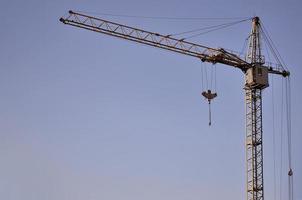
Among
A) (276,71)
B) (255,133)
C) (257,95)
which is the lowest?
(255,133)

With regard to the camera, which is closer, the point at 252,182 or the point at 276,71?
the point at 252,182

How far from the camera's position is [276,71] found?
88375 millimetres

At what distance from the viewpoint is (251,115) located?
271 ft

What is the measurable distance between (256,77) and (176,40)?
14.2 m

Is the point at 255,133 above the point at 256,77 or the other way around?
the other way around

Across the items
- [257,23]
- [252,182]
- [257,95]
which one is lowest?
[252,182]

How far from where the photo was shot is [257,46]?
282 feet

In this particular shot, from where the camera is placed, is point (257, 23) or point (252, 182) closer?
point (252, 182)

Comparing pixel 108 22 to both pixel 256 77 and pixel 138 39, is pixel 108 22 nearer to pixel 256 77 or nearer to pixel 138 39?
pixel 138 39

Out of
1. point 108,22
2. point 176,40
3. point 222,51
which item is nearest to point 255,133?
point 222,51

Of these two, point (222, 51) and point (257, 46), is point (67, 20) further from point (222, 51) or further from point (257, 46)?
point (257, 46)

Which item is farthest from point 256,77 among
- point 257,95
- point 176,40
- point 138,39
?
point 138,39

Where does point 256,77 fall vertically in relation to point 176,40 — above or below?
below

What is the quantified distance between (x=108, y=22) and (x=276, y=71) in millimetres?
28278
